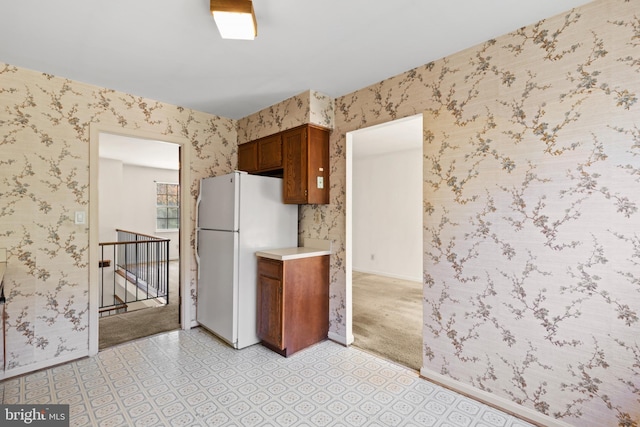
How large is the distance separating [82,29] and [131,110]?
1.12 meters

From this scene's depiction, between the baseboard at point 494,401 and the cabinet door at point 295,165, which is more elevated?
the cabinet door at point 295,165

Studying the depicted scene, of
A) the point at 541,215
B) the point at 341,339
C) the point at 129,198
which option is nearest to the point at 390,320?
the point at 341,339

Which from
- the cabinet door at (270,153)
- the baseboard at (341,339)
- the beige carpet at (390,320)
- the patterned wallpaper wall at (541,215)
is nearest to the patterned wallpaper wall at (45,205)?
the cabinet door at (270,153)

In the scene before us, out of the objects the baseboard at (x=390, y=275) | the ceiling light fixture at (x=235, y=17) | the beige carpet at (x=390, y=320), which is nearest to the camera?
the ceiling light fixture at (x=235, y=17)

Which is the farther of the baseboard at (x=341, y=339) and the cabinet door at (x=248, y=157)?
the cabinet door at (x=248, y=157)

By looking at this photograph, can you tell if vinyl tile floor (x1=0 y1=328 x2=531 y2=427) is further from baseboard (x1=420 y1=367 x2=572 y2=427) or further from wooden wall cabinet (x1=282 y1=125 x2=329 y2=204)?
wooden wall cabinet (x1=282 y1=125 x2=329 y2=204)

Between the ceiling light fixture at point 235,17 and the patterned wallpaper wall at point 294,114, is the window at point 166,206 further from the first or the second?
the ceiling light fixture at point 235,17

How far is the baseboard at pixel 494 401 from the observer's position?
69.3 inches

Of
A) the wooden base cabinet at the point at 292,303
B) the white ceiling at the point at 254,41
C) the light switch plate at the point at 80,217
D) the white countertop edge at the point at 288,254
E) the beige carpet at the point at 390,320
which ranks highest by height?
the white ceiling at the point at 254,41

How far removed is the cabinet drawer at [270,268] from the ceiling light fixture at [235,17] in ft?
5.69

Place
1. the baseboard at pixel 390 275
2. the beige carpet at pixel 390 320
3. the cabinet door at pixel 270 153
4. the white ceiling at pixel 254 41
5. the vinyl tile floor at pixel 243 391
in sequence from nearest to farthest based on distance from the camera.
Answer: the white ceiling at pixel 254 41 < the vinyl tile floor at pixel 243 391 < the beige carpet at pixel 390 320 < the cabinet door at pixel 270 153 < the baseboard at pixel 390 275

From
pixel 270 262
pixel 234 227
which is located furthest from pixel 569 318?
pixel 234 227

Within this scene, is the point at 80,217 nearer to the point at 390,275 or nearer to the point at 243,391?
the point at 243,391

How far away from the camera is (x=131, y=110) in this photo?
2.93m
